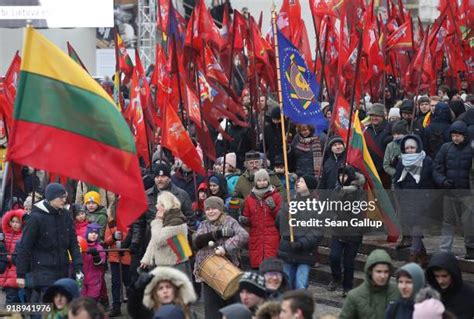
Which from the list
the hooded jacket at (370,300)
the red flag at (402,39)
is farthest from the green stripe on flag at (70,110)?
the red flag at (402,39)

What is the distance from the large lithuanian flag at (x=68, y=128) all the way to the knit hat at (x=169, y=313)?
35.2 inches

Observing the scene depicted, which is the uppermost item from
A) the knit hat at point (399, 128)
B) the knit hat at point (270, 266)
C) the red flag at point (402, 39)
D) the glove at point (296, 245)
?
the red flag at point (402, 39)

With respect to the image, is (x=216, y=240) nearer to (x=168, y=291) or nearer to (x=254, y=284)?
(x=254, y=284)

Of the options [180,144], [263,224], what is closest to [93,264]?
[180,144]

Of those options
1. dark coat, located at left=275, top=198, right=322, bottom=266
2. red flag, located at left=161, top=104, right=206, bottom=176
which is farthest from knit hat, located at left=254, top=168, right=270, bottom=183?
red flag, located at left=161, top=104, right=206, bottom=176

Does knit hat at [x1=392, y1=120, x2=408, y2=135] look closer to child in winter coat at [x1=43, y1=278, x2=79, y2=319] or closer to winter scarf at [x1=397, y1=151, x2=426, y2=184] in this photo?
winter scarf at [x1=397, y1=151, x2=426, y2=184]

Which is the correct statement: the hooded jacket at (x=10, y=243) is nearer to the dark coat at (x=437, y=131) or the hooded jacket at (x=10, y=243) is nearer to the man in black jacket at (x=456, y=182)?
the man in black jacket at (x=456, y=182)

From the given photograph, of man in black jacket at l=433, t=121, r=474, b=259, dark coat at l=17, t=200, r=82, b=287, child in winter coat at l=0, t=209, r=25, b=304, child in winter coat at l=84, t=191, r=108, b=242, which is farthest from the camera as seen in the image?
child in winter coat at l=84, t=191, r=108, b=242

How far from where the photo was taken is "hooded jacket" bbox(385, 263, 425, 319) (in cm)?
997

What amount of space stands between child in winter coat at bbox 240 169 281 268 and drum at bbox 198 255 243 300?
978 millimetres

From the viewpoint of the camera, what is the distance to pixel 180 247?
13781 millimetres

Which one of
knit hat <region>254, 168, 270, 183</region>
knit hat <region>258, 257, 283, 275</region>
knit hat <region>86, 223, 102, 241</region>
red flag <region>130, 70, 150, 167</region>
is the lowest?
knit hat <region>258, 257, 283, 275</region>

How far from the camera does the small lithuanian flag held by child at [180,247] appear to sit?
13734 mm

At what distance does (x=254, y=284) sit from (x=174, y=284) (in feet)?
1.95
